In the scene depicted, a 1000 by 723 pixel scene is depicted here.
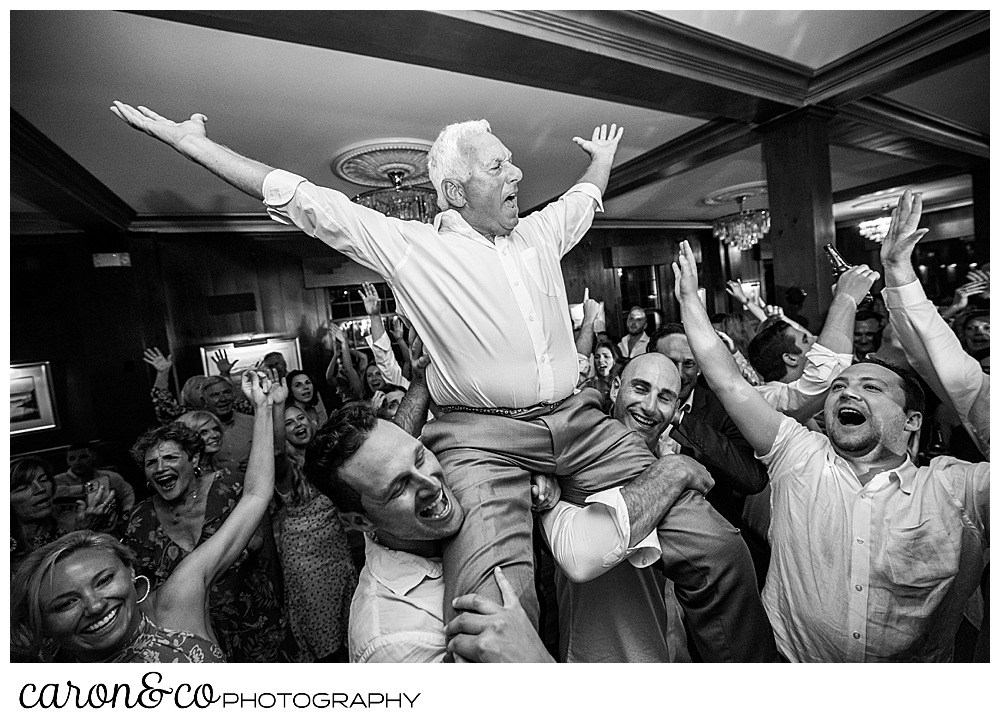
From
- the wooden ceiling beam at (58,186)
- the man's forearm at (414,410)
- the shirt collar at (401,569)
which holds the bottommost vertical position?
the shirt collar at (401,569)

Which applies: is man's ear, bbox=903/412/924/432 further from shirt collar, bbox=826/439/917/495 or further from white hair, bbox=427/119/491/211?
white hair, bbox=427/119/491/211

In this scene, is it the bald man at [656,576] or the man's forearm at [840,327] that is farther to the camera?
the man's forearm at [840,327]

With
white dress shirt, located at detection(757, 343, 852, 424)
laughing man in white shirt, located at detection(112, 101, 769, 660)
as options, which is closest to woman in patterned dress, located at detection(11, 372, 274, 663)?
laughing man in white shirt, located at detection(112, 101, 769, 660)

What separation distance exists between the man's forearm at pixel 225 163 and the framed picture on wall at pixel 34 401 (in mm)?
4115

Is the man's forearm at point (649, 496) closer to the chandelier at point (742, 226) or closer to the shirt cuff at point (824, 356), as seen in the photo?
the shirt cuff at point (824, 356)

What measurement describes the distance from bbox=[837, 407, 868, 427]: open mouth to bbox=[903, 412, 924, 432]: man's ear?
0.10m

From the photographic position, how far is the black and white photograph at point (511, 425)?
1.15 m

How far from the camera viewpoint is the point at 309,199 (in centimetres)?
115

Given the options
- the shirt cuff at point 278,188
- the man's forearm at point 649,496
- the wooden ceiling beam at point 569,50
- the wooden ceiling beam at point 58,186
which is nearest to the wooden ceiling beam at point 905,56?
the wooden ceiling beam at point 569,50

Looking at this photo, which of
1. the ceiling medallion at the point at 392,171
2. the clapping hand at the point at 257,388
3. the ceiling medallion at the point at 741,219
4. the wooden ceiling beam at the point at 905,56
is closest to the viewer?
the clapping hand at the point at 257,388

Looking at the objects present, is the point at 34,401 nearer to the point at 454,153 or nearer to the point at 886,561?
the point at 454,153

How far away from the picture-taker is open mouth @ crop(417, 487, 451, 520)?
1105mm

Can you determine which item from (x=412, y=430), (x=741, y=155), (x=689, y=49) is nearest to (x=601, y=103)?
(x=689, y=49)
